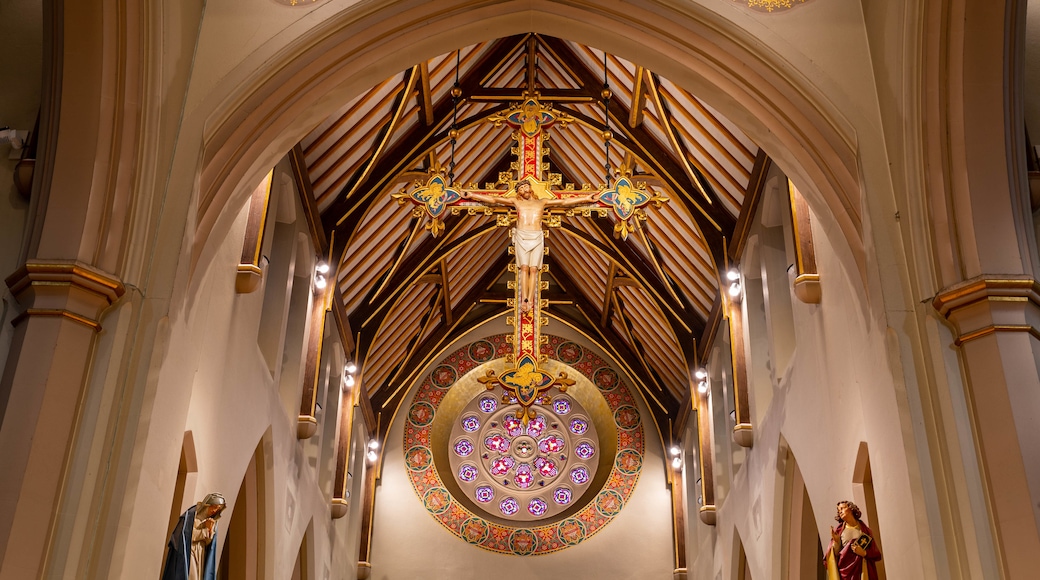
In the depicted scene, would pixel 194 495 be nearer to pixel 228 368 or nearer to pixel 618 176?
pixel 228 368

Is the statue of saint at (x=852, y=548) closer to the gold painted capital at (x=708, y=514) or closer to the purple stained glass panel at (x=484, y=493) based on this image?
the gold painted capital at (x=708, y=514)

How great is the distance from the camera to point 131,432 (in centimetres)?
502

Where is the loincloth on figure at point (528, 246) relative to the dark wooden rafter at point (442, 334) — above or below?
below

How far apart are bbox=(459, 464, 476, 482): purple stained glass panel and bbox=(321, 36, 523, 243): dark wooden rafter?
5.76 meters

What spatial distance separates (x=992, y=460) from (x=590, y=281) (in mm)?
10981

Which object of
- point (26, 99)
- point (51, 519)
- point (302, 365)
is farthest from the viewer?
point (302, 365)

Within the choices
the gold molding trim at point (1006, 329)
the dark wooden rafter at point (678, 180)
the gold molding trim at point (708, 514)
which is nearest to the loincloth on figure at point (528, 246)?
the dark wooden rafter at point (678, 180)

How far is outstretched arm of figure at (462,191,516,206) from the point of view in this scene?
8.22 meters

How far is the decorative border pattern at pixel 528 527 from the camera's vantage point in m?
15.0

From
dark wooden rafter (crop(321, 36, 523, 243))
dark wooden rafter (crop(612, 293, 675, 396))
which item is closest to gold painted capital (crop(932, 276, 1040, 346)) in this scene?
dark wooden rafter (crop(321, 36, 523, 243))

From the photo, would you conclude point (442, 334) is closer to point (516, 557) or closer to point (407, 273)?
point (407, 273)

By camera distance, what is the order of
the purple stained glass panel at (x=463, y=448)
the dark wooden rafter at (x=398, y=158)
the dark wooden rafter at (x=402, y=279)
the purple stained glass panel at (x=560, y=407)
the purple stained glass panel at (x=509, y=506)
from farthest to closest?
the purple stained glass panel at (x=560, y=407) → the purple stained glass panel at (x=463, y=448) → the purple stained glass panel at (x=509, y=506) → the dark wooden rafter at (x=402, y=279) → the dark wooden rafter at (x=398, y=158)

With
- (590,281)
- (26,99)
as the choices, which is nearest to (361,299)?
(590,281)

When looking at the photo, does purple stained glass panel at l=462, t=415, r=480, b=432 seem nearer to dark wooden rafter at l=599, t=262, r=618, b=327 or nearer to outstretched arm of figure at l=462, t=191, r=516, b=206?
dark wooden rafter at l=599, t=262, r=618, b=327
